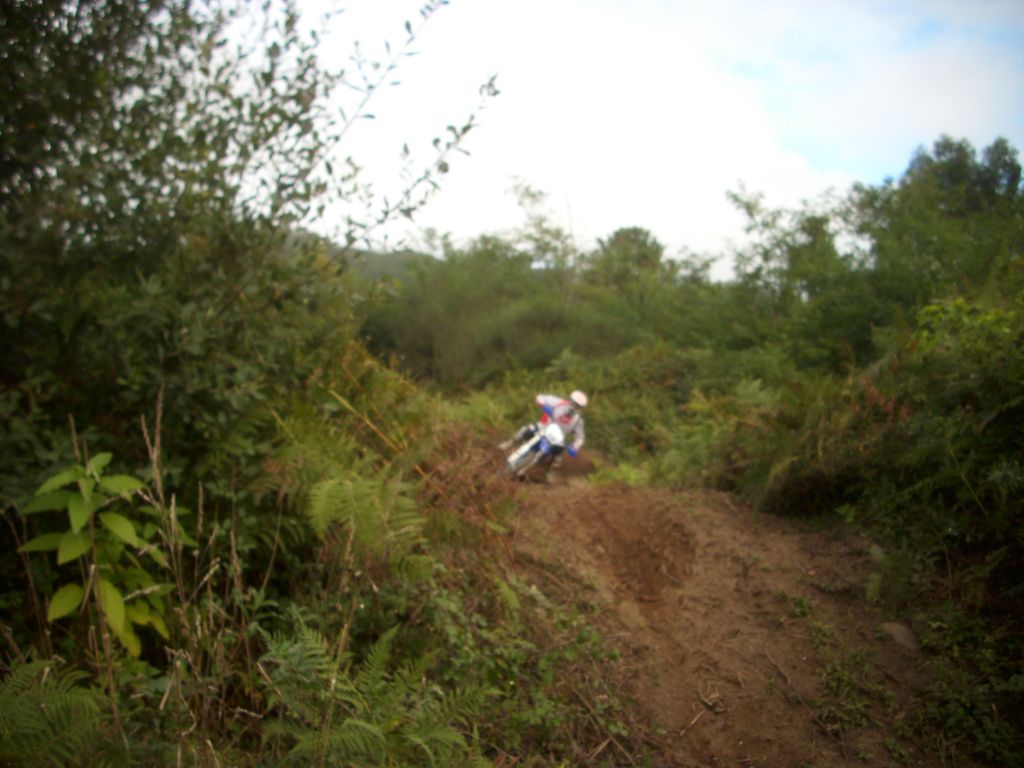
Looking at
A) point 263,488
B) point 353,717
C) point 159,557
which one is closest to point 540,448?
point 263,488

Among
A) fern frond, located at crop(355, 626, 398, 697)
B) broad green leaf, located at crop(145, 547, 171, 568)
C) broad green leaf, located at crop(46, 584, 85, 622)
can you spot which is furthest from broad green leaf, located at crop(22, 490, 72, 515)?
fern frond, located at crop(355, 626, 398, 697)

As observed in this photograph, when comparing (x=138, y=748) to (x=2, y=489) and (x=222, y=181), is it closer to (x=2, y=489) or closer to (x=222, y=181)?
(x=2, y=489)

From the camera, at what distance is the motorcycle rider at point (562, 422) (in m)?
10.9

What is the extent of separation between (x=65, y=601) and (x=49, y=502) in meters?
0.41

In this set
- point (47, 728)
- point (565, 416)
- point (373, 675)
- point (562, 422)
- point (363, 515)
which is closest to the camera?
point (47, 728)

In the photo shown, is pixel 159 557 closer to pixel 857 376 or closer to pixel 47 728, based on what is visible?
pixel 47 728

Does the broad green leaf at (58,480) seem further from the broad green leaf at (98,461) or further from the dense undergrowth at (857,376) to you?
the dense undergrowth at (857,376)

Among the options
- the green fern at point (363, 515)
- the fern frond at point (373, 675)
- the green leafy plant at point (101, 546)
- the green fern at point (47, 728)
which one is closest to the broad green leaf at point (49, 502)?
the green leafy plant at point (101, 546)

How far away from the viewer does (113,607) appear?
3.04m

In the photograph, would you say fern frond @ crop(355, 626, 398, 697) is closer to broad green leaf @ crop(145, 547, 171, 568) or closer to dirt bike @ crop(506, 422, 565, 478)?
broad green leaf @ crop(145, 547, 171, 568)

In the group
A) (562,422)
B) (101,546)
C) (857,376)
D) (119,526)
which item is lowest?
(101,546)

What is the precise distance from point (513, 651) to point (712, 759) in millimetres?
1059

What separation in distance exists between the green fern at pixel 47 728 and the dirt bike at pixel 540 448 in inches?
316

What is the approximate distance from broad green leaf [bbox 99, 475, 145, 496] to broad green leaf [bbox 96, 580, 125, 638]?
1.19 feet
